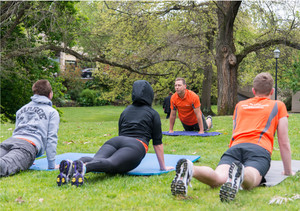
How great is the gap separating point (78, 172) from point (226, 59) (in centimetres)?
1541

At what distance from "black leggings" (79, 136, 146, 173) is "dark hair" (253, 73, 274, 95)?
5.62ft

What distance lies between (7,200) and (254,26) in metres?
21.3

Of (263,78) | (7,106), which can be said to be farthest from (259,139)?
(7,106)

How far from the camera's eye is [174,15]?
65.8 ft

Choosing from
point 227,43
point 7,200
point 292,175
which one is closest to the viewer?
point 7,200

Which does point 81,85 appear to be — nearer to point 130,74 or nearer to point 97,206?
point 130,74

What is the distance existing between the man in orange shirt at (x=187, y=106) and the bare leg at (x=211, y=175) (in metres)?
5.03

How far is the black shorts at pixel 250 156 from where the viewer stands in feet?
12.8

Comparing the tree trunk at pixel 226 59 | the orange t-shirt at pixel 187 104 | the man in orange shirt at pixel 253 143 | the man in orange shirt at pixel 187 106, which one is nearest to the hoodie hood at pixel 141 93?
the man in orange shirt at pixel 253 143

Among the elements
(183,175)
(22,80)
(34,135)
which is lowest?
(183,175)

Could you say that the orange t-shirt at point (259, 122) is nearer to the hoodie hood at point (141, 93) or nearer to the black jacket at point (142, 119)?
the black jacket at point (142, 119)

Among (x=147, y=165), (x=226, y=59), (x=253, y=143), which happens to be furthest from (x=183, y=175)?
(x=226, y=59)

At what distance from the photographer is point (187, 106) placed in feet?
30.3

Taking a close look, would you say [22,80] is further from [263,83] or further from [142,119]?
[263,83]
